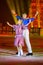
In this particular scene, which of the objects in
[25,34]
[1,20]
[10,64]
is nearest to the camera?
[10,64]

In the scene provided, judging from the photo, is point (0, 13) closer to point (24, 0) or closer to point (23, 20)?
point (24, 0)

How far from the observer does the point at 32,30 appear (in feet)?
86.0

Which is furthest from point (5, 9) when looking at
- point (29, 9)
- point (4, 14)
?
point (29, 9)

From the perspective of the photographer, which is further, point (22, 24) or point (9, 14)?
point (9, 14)

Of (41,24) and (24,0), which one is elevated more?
→ (24,0)

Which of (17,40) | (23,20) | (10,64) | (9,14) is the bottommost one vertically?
(10,64)

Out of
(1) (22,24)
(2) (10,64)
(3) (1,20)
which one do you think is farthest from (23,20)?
(3) (1,20)

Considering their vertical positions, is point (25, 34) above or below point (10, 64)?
above

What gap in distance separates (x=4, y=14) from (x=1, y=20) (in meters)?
0.65

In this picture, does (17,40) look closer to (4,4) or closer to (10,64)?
(10,64)

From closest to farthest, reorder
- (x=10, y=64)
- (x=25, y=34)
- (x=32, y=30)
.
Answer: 1. (x=10, y=64)
2. (x=25, y=34)
3. (x=32, y=30)

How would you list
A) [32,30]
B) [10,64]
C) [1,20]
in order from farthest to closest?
[1,20] < [32,30] < [10,64]

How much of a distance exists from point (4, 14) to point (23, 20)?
17675 millimetres

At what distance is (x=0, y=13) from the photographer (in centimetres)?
2927
